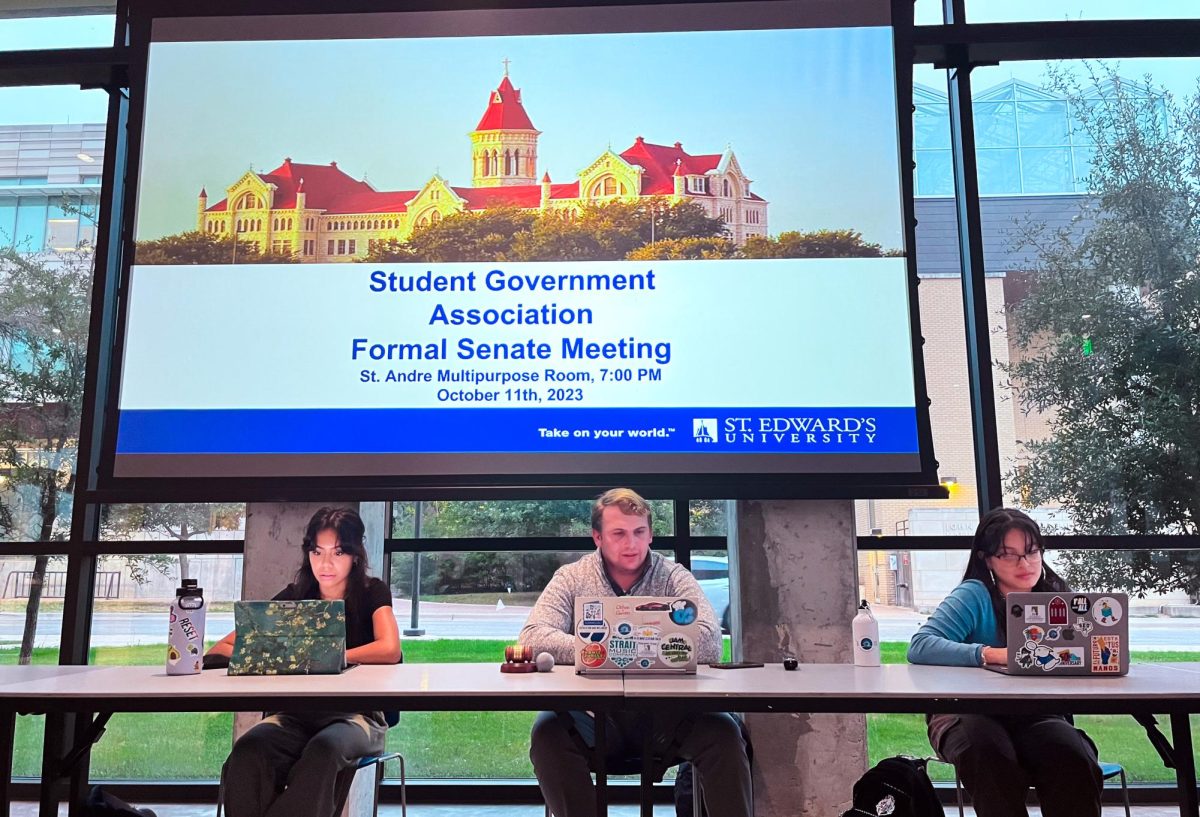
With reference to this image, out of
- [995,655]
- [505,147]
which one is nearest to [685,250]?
[505,147]

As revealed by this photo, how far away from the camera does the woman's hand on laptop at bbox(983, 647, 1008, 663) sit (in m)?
2.49

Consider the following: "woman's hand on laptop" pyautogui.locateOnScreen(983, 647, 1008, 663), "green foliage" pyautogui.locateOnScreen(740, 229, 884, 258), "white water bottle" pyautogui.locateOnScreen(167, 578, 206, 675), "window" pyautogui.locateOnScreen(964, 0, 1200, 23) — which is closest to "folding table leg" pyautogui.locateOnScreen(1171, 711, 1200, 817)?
"woman's hand on laptop" pyautogui.locateOnScreen(983, 647, 1008, 663)

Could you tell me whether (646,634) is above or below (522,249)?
below

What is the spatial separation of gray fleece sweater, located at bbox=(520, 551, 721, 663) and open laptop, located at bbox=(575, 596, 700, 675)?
246 millimetres

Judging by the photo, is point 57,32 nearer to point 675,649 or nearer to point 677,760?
point 675,649

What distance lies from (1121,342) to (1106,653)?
2061 mm

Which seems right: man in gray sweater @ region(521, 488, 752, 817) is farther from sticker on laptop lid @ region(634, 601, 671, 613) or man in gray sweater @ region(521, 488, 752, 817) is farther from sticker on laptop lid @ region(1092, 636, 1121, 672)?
sticker on laptop lid @ region(1092, 636, 1121, 672)

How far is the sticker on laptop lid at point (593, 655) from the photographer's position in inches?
96.7

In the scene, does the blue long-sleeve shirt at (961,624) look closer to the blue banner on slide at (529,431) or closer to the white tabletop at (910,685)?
the white tabletop at (910,685)

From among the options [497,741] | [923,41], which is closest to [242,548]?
[497,741]

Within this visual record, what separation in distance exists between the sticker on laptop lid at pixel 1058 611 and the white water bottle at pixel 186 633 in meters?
2.21

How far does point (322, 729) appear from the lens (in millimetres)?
2598

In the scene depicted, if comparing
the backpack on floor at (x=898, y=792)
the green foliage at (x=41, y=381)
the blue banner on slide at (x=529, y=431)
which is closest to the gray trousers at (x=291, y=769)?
the blue banner on slide at (x=529, y=431)

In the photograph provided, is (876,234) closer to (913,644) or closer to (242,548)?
(913,644)
